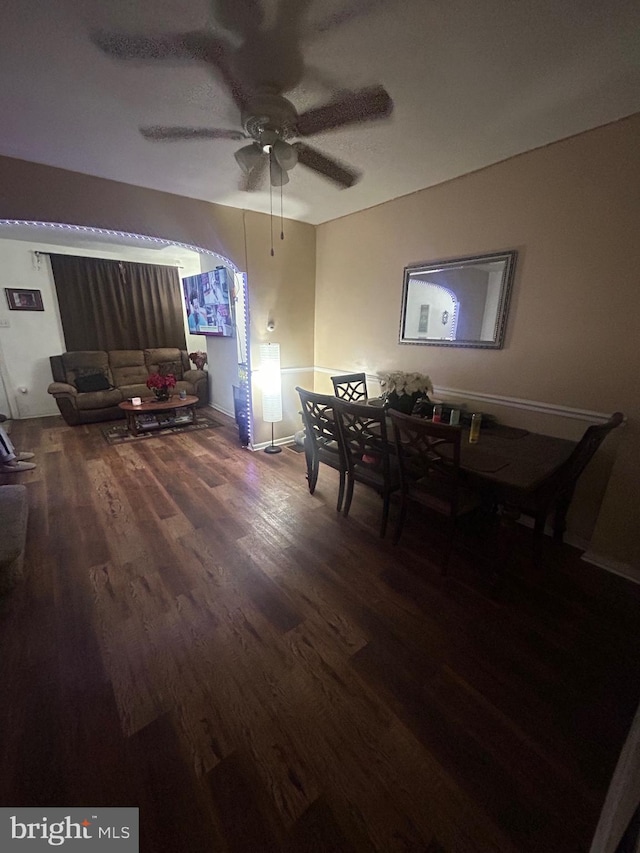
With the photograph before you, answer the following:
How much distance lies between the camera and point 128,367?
548 centimetres

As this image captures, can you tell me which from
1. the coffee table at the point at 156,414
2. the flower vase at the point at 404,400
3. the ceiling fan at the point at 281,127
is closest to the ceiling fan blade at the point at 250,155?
the ceiling fan at the point at 281,127

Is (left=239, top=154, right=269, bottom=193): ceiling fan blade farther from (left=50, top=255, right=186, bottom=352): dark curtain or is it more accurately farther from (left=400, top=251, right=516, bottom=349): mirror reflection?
(left=50, top=255, right=186, bottom=352): dark curtain

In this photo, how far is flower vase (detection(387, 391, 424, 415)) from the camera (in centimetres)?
237

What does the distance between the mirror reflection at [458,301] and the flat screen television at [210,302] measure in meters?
2.65

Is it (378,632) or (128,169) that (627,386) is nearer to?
(378,632)

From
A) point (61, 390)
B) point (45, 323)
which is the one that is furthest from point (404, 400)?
point (45, 323)

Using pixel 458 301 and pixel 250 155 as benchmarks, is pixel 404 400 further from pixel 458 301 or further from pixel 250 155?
pixel 250 155

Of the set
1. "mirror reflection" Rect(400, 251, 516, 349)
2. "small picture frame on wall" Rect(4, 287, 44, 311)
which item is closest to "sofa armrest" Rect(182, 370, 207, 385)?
"small picture frame on wall" Rect(4, 287, 44, 311)

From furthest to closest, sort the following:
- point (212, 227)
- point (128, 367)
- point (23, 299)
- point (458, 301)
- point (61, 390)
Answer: point (128, 367), point (23, 299), point (61, 390), point (212, 227), point (458, 301)

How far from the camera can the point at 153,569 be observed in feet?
6.52

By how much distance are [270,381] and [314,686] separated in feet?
9.10

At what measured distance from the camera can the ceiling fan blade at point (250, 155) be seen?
5.69 feet

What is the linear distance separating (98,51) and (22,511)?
8.17 feet

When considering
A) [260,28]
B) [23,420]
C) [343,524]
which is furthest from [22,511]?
[23,420]
